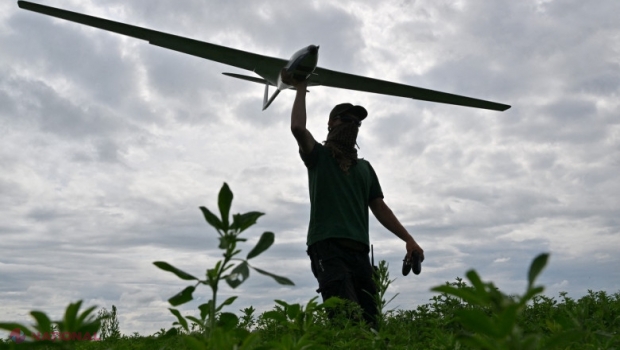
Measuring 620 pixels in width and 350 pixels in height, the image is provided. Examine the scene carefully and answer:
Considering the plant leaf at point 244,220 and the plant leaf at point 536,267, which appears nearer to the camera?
the plant leaf at point 536,267

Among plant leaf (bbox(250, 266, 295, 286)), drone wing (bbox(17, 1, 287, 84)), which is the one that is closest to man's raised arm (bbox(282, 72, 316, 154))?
plant leaf (bbox(250, 266, 295, 286))

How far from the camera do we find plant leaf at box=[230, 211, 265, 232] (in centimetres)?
82

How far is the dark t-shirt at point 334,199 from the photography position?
5793mm

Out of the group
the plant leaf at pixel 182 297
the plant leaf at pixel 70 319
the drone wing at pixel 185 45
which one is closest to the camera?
the plant leaf at pixel 70 319

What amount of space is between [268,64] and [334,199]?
49.4ft

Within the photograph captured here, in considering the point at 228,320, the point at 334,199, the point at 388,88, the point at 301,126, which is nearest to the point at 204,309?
the point at 228,320

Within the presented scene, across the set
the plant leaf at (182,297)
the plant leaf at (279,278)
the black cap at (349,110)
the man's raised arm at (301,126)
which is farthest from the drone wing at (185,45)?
the plant leaf at (279,278)

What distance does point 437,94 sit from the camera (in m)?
23.0

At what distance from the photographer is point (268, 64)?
2017cm

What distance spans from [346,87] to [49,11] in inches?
470

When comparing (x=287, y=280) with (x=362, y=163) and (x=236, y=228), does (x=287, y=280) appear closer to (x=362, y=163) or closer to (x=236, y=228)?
(x=236, y=228)

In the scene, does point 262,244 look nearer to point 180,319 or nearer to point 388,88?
point 180,319

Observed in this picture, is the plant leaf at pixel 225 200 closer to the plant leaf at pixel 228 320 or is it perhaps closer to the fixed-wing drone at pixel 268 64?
the plant leaf at pixel 228 320

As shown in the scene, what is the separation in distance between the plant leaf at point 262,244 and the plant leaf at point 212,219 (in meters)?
0.06
